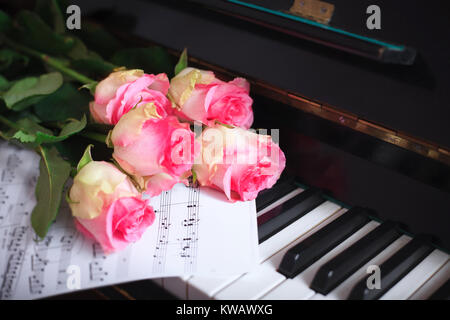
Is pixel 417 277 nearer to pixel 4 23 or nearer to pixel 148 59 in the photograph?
pixel 148 59

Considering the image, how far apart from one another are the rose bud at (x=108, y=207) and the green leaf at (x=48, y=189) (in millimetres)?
49

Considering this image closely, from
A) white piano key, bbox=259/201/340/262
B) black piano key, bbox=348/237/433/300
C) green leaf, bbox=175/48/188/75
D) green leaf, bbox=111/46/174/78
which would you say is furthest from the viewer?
green leaf, bbox=111/46/174/78

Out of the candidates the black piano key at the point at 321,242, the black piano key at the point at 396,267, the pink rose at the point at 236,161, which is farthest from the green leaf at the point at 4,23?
the black piano key at the point at 396,267

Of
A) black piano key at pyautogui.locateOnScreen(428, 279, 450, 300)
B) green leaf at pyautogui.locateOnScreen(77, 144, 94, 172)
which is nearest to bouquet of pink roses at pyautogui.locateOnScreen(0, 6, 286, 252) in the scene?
green leaf at pyautogui.locateOnScreen(77, 144, 94, 172)

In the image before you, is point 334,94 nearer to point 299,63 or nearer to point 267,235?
point 299,63

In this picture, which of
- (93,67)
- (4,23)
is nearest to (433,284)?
(93,67)

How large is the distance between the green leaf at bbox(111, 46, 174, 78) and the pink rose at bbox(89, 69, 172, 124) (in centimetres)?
21

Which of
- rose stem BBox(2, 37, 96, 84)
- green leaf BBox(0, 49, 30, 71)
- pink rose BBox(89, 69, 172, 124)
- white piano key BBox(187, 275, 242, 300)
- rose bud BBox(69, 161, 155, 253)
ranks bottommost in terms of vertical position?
white piano key BBox(187, 275, 242, 300)

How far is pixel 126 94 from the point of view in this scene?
856mm

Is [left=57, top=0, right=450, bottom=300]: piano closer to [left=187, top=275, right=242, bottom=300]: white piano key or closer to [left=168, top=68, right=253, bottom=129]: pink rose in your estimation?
[left=187, top=275, right=242, bottom=300]: white piano key

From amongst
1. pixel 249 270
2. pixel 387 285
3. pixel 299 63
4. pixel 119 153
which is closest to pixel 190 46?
pixel 299 63

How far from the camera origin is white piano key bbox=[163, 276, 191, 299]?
810mm
